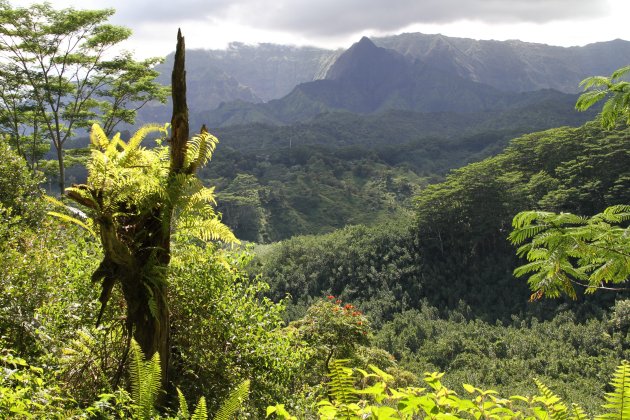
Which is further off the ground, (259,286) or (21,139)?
(21,139)

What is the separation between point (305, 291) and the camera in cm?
4069

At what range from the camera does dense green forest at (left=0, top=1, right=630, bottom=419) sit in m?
3.57

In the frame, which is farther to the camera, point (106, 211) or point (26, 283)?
point (26, 283)

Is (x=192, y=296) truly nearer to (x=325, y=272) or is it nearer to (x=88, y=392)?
(x=88, y=392)

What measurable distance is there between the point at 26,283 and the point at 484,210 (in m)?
38.8

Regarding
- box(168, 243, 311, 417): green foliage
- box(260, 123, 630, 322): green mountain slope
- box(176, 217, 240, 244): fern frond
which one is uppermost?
box(176, 217, 240, 244): fern frond

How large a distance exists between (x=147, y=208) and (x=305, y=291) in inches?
1472

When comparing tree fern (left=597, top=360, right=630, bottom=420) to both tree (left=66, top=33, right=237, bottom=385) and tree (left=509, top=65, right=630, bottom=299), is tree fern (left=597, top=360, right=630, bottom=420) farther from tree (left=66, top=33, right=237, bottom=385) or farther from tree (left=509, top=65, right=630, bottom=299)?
tree (left=66, top=33, right=237, bottom=385)

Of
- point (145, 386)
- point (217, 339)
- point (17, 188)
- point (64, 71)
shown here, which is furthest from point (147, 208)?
point (64, 71)

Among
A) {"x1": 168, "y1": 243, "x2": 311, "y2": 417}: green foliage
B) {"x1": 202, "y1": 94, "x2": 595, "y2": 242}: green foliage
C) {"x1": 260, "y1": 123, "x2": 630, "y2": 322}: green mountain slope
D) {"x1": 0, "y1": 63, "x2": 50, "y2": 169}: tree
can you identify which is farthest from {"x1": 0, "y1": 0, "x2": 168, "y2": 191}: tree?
{"x1": 202, "y1": 94, "x2": 595, "y2": 242}: green foliage

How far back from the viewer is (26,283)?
597cm

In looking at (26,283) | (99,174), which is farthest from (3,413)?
(26,283)

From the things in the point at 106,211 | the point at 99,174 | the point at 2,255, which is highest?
the point at 99,174

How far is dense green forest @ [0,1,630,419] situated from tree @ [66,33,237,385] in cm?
2
